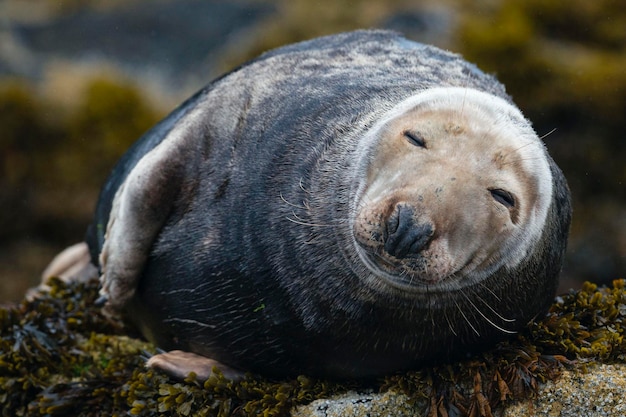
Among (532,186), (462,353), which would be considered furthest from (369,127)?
(462,353)

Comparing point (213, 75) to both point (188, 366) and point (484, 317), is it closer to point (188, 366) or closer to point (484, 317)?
point (188, 366)

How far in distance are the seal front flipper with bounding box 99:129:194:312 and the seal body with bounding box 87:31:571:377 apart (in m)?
0.01

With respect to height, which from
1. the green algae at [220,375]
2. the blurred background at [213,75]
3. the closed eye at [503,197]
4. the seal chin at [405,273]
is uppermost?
the blurred background at [213,75]

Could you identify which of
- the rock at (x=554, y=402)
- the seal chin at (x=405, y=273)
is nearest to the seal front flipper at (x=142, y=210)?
the rock at (x=554, y=402)

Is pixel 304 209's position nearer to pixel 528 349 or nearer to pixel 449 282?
pixel 449 282

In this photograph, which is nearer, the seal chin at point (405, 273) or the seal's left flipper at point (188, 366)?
the seal chin at point (405, 273)

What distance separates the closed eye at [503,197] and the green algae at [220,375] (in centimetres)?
122

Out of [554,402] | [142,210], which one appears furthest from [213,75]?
[554,402]

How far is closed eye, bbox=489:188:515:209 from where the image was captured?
492 centimetres

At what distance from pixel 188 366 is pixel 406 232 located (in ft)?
7.57

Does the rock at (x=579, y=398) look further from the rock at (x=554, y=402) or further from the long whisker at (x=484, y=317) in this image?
the long whisker at (x=484, y=317)

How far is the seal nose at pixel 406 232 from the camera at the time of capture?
4578mm

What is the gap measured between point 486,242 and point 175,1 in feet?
45.1

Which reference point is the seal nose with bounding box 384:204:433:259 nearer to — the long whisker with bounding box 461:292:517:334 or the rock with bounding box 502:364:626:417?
the long whisker with bounding box 461:292:517:334
